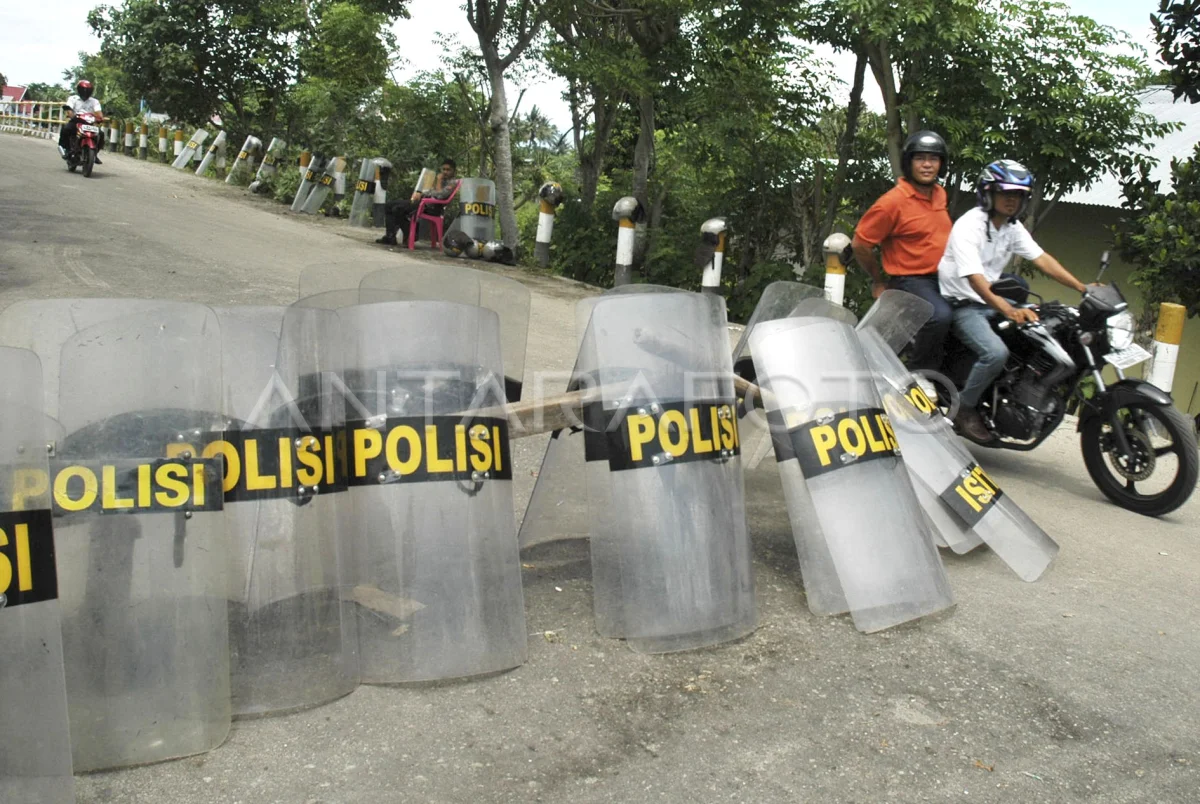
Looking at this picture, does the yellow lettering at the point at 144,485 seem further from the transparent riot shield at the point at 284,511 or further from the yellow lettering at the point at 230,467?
the yellow lettering at the point at 230,467

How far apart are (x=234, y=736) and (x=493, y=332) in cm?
148

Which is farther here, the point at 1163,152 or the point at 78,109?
the point at 78,109

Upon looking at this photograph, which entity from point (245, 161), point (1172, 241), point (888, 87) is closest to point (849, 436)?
point (1172, 241)

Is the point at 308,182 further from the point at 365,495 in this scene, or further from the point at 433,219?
the point at 365,495

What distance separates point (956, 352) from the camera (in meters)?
6.51

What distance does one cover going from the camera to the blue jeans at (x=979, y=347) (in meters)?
6.14

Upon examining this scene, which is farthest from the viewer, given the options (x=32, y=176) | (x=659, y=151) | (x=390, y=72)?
(x=390, y=72)

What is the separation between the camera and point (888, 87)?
39.8 feet

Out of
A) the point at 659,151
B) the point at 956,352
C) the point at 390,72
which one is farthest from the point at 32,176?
the point at 956,352

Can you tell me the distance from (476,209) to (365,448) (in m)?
11.8

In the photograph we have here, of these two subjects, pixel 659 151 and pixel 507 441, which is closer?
pixel 507 441

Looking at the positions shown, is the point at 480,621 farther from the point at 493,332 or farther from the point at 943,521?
the point at 943,521

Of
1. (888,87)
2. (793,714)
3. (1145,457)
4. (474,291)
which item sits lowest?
(793,714)

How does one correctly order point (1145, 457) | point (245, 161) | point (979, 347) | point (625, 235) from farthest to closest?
point (245, 161)
point (625, 235)
point (979, 347)
point (1145, 457)
